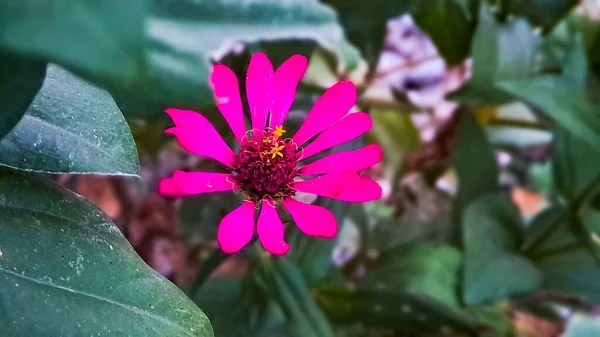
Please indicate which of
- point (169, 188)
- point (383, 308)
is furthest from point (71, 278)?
point (383, 308)

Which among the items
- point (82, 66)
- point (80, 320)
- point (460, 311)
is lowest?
point (460, 311)

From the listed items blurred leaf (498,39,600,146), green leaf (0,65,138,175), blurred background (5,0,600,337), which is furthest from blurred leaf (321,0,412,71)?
green leaf (0,65,138,175)

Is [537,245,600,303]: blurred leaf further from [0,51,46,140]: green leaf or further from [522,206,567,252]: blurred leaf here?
[0,51,46,140]: green leaf

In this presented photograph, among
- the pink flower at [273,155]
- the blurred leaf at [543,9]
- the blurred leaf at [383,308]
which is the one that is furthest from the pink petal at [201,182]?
the blurred leaf at [543,9]

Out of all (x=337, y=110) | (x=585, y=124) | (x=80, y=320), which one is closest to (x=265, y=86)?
(x=337, y=110)

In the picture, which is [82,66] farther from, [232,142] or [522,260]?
[522,260]
